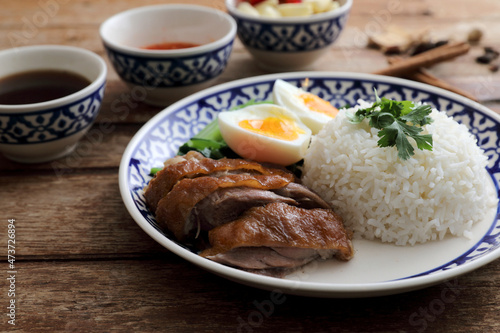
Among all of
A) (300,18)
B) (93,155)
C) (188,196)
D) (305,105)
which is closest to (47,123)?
(93,155)

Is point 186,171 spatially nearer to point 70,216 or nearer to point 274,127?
point 274,127

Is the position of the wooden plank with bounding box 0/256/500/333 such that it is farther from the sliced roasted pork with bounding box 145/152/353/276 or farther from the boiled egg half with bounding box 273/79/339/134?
the boiled egg half with bounding box 273/79/339/134

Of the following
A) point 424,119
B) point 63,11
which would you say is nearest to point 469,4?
point 424,119

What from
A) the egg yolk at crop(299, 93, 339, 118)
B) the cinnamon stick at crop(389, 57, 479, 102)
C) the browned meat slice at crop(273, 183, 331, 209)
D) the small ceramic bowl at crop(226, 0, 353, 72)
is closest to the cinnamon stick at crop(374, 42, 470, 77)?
the cinnamon stick at crop(389, 57, 479, 102)

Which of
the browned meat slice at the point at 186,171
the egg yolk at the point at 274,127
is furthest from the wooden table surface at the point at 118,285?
the egg yolk at the point at 274,127

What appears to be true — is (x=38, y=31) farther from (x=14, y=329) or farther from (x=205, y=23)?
(x=14, y=329)

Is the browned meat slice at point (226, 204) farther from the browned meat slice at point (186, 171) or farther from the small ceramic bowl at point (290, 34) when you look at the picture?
the small ceramic bowl at point (290, 34)
